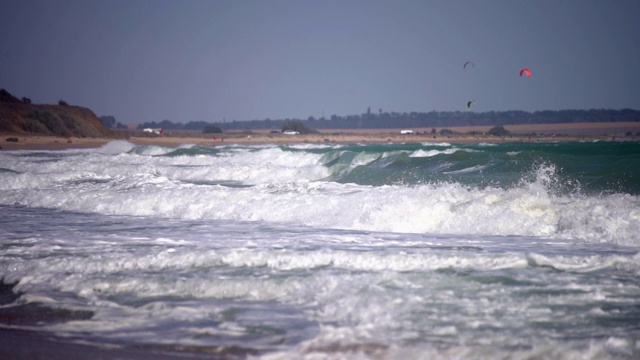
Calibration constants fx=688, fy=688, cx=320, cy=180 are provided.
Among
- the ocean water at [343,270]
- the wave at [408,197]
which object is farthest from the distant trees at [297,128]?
the ocean water at [343,270]

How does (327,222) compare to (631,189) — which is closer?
(327,222)

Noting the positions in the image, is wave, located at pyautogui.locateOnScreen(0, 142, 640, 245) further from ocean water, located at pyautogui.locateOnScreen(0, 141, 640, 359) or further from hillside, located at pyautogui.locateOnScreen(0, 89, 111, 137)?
hillside, located at pyautogui.locateOnScreen(0, 89, 111, 137)

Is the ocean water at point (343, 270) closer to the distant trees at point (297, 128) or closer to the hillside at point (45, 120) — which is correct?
the hillside at point (45, 120)

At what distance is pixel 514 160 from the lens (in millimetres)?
19891

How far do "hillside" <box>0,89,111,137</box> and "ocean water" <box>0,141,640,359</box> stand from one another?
157 ft

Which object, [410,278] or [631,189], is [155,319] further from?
[631,189]

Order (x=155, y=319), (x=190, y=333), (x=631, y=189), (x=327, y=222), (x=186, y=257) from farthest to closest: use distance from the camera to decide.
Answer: (x=631, y=189) < (x=327, y=222) < (x=186, y=257) < (x=155, y=319) < (x=190, y=333)

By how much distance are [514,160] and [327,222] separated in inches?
352

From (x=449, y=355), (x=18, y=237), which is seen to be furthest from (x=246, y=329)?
(x=18, y=237)

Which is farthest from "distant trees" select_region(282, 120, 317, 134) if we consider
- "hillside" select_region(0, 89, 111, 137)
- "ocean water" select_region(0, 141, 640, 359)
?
"ocean water" select_region(0, 141, 640, 359)

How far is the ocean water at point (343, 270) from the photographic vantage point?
5.55 metres

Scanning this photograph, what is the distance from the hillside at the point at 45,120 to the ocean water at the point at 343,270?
4783cm

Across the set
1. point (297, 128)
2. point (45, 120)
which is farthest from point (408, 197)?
point (297, 128)

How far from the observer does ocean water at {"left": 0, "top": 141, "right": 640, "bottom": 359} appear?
5547 mm
